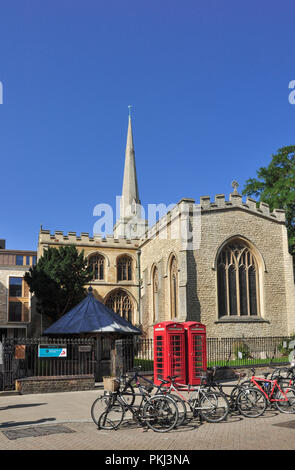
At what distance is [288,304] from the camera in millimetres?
28219

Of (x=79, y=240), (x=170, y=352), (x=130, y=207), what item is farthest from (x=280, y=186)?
(x=130, y=207)

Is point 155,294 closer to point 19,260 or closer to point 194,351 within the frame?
point 194,351

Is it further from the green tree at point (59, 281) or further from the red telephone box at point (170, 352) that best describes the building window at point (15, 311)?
the red telephone box at point (170, 352)

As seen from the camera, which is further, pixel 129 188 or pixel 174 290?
pixel 129 188

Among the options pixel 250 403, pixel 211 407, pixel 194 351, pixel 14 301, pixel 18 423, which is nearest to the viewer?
pixel 211 407

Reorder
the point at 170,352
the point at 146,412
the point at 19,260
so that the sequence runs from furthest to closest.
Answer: the point at 19,260 → the point at 170,352 → the point at 146,412

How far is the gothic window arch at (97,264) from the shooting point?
120ft

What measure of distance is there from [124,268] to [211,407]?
92.1 feet

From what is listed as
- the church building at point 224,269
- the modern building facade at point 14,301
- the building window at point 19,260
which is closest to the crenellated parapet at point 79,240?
the church building at point 224,269

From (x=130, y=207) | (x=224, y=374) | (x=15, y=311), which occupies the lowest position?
(x=224, y=374)

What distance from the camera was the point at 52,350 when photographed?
1595 centimetres

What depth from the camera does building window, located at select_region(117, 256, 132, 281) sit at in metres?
37.3

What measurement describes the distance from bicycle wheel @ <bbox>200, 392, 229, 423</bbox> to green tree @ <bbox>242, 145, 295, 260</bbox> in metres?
23.8
